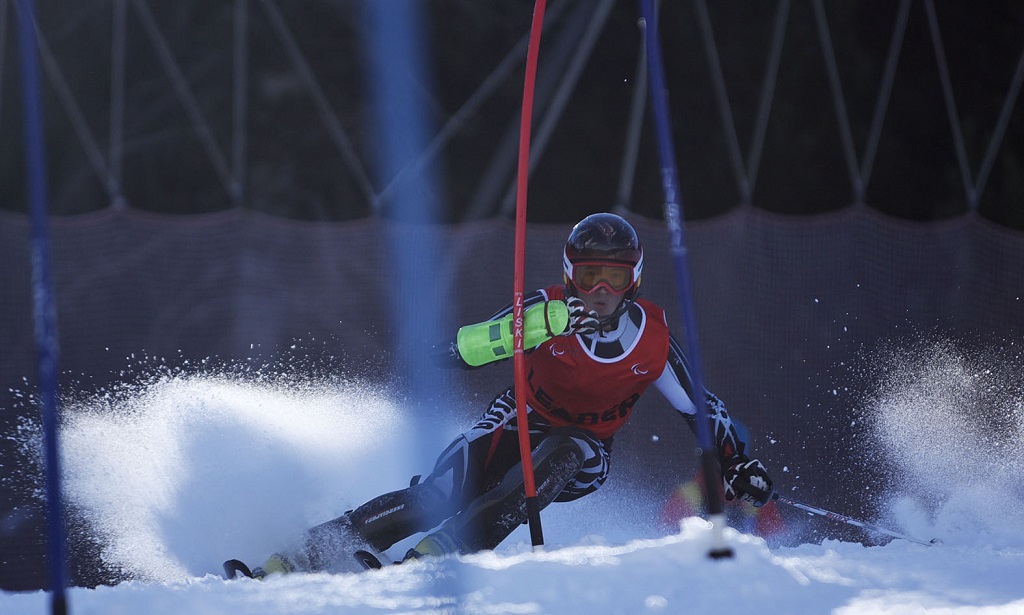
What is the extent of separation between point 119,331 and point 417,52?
2393 millimetres

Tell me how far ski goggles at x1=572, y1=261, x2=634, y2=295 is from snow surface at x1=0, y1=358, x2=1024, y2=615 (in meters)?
1.17

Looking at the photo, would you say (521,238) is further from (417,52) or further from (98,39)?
(98,39)

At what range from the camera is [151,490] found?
5.51 metres

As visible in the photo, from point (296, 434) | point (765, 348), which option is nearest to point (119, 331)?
point (296, 434)

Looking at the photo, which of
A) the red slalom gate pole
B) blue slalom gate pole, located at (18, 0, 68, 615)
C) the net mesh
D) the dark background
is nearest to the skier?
the red slalom gate pole

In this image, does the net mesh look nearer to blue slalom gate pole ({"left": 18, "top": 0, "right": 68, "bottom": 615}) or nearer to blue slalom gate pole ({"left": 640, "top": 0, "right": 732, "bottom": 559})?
blue slalom gate pole ({"left": 640, "top": 0, "right": 732, "bottom": 559})

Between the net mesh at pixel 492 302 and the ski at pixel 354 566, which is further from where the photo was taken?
the net mesh at pixel 492 302

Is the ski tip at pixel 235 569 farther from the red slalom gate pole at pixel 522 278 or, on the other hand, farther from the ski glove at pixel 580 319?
the ski glove at pixel 580 319

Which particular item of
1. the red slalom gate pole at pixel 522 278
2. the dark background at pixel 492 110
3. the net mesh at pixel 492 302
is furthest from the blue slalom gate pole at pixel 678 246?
the dark background at pixel 492 110

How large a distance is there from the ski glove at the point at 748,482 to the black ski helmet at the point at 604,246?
3.15 ft

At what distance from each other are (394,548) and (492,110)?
2885mm

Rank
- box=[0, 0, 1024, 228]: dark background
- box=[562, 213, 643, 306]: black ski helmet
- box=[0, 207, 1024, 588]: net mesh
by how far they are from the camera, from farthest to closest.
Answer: box=[0, 0, 1024, 228]: dark background
box=[0, 207, 1024, 588]: net mesh
box=[562, 213, 643, 306]: black ski helmet

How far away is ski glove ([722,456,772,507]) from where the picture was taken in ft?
16.0

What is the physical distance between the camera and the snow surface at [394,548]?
3.06 metres
